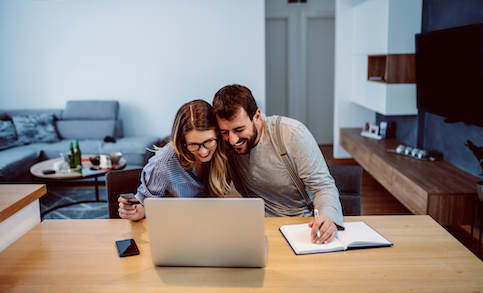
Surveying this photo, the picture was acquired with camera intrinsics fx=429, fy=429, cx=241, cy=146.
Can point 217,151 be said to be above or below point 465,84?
below

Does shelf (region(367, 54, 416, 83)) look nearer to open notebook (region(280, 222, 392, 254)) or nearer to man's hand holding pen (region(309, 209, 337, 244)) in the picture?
open notebook (region(280, 222, 392, 254))

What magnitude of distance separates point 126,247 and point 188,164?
43 cm

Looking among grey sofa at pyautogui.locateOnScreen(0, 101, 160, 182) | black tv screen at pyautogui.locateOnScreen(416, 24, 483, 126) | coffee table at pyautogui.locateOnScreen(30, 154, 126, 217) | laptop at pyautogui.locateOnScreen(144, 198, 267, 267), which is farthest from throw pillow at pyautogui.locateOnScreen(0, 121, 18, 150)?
black tv screen at pyautogui.locateOnScreen(416, 24, 483, 126)

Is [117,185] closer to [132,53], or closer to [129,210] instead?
[129,210]

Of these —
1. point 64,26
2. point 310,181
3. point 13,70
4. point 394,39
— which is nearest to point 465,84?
point 394,39

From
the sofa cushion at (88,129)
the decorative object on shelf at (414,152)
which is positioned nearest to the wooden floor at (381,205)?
the decorative object on shelf at (414,152)

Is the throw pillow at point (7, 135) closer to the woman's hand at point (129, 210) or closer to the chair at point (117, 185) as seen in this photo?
the chair at point (117, 185)

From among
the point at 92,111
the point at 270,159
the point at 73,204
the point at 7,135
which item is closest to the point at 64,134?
the point at 92,111

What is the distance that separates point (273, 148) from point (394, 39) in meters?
2.85

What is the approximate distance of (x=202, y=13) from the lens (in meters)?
5.59

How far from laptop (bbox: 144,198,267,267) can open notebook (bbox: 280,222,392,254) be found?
0.67ft

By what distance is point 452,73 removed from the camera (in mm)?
3248

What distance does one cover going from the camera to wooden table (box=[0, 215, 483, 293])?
1267mm

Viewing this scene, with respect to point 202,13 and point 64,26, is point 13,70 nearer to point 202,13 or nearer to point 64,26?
point 64,26
